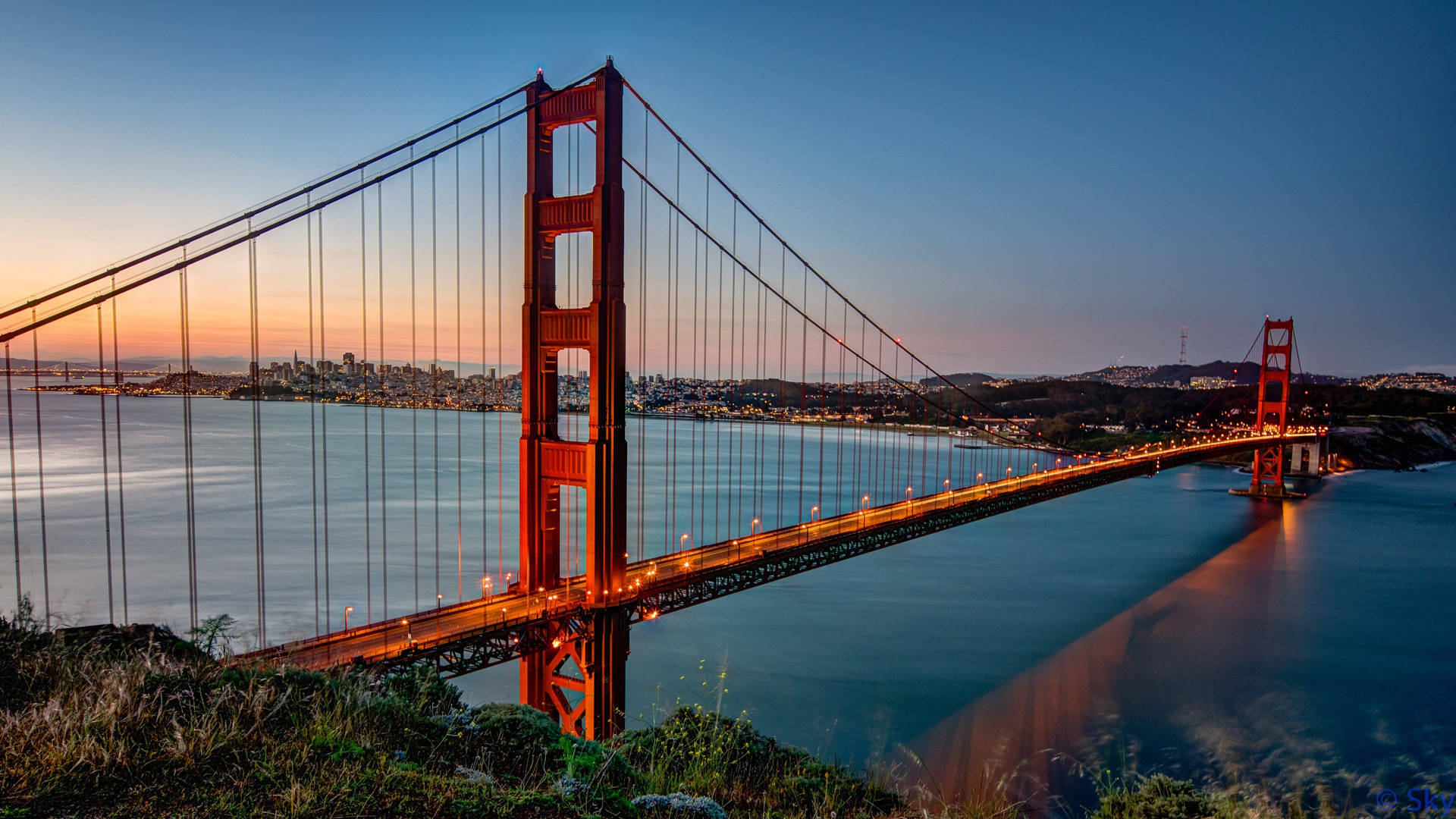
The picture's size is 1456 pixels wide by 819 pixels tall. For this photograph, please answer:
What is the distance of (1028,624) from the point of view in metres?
23.0

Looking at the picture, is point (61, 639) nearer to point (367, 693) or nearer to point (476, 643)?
point (367, 693)

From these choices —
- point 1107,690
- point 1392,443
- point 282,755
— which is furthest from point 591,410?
point 1392,443

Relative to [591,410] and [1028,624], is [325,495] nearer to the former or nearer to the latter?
[591,410]

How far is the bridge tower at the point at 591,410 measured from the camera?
1186cm

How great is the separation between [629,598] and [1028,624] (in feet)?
52.8

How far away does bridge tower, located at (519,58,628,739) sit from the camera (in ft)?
38.9

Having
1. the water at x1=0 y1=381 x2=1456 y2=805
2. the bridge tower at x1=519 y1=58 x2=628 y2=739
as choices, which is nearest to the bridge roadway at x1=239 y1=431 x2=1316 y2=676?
the bridge tower at x1=519 y1=58 x2=628 y2=739

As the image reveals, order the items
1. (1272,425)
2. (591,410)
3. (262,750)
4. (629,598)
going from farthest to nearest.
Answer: (1272,425) → (591,410) → (629,598) → (262,750)

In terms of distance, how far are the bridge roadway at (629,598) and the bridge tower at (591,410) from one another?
0.51 meters

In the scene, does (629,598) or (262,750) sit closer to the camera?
(262,750)

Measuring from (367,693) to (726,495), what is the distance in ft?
156

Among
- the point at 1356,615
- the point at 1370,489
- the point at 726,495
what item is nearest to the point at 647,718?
the point at 1356,615

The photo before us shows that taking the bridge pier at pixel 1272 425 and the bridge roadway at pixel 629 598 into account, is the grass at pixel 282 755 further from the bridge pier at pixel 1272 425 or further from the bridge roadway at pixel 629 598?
the bridge pier at pixel 1272 425

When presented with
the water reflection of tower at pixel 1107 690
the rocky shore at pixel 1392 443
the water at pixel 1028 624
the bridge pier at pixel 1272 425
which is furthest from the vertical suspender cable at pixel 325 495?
the rocky shore at pixel 1392 443
